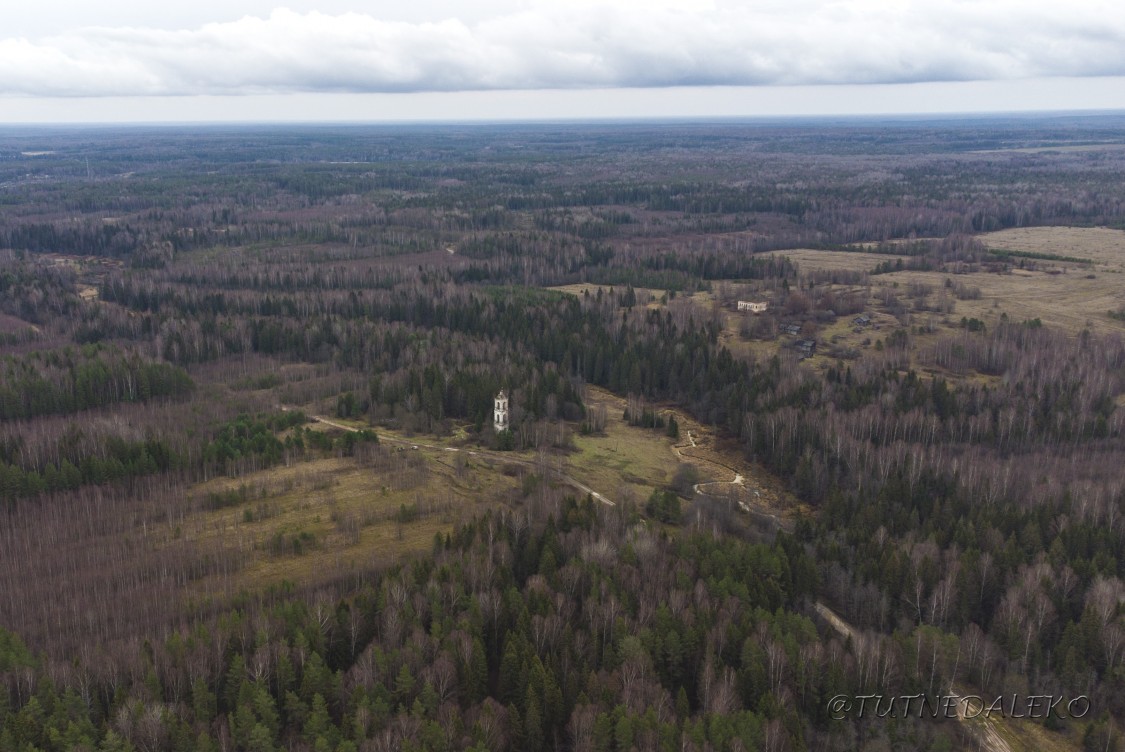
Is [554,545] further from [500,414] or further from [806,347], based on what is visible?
[806,347]

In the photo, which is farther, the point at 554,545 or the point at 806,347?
the point at 806,347

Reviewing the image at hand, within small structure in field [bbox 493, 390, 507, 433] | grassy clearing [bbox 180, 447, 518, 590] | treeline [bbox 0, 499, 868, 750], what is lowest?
grassy clearing [bbox 180, 447, 518, 590]

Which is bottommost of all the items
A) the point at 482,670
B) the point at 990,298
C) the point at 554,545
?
the point at 482,670

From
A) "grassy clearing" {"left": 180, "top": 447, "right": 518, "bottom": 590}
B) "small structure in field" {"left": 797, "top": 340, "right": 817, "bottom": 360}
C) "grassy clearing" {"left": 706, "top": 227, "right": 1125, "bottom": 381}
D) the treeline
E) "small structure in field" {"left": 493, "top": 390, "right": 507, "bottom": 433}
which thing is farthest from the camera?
"grassy clearing" {"left": 706, "top": 227, "right": 1125, "bottom": 381}

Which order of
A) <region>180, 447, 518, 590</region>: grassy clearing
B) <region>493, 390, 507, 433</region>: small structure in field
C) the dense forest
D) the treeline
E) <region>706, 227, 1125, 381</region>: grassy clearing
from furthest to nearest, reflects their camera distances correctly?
1. <region>706, 227, 1125, 381</region>: grassy clearing
2. <region>493, 390, 507, 433</region>: small structure in field
3. <region>180, 447, 518, 590</region>: grassy clearing
4. the dense forest
5. the treeline

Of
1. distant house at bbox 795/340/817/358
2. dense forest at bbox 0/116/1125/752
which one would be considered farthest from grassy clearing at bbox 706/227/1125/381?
dense forest at bbox 0/116/1125/752

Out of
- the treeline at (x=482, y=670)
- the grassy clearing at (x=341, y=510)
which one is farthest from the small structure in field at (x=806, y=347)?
the treeline at (x=482, y=670)

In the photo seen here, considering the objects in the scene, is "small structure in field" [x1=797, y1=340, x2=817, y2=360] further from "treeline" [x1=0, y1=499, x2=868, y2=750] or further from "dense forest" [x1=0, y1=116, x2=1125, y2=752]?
"treeline" [x1=0, y1=499, x2=868, y2=750]

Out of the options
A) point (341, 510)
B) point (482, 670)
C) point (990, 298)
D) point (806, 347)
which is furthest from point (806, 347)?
point (482, 670)

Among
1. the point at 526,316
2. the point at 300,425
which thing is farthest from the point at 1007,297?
the point at 300,425
